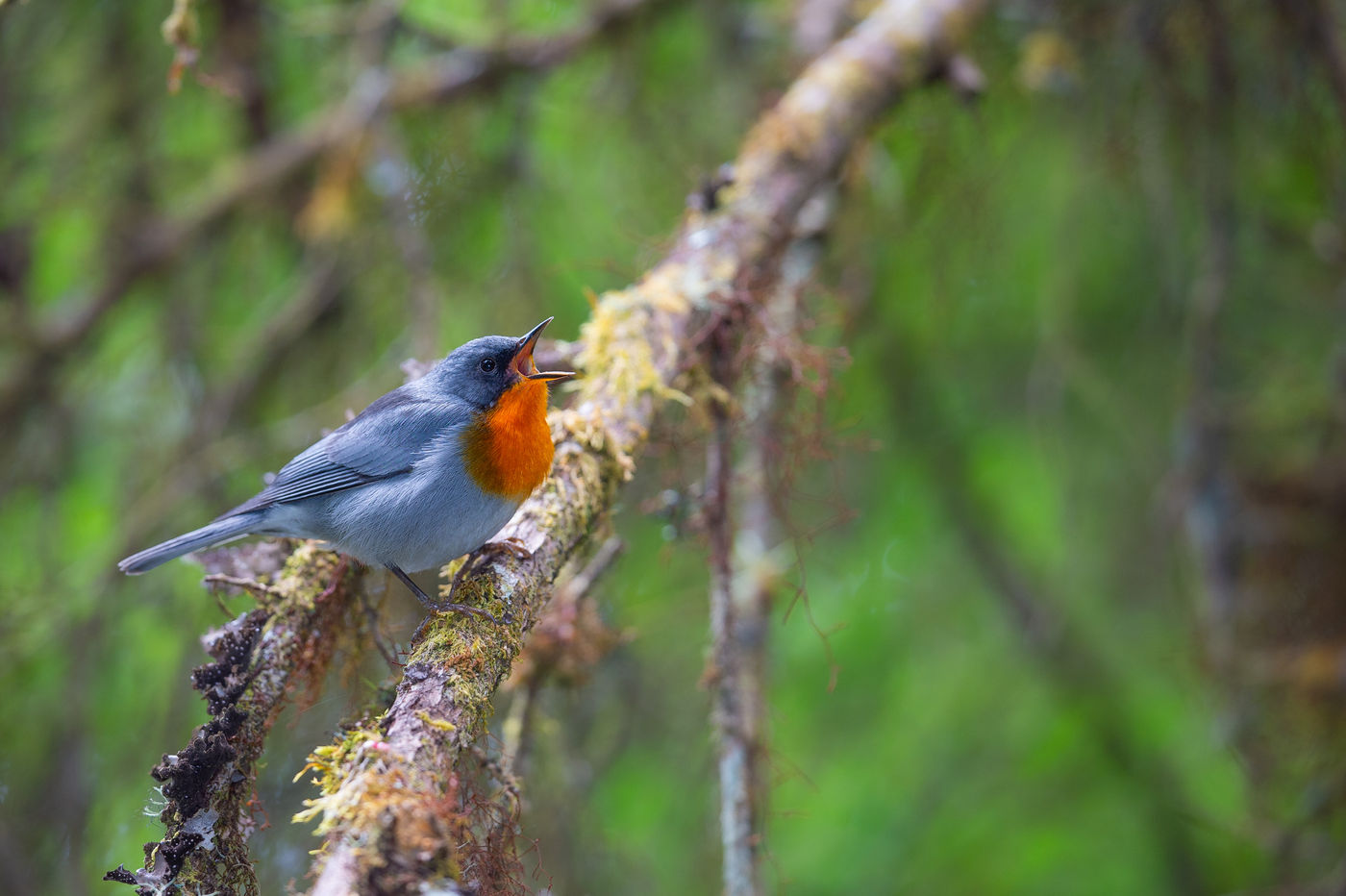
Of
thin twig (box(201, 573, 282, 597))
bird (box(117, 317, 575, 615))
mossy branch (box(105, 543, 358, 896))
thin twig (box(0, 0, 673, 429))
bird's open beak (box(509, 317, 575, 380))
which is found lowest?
mossy branch (box(105, 543, 358, 896))

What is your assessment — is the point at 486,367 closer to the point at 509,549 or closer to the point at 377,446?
the point at 377,446

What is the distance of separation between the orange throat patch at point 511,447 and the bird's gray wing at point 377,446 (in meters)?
0.12

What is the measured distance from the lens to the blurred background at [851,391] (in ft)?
14.8

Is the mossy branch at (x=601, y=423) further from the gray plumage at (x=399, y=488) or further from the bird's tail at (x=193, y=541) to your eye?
the bird's tail at (x=193, y=541)

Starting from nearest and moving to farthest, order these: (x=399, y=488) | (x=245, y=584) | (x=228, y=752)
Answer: (x=228, y=752)
(x=245, y=584)
(x=399, y=488)

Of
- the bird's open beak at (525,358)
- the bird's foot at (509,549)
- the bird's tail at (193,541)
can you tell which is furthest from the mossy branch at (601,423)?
the bird's tail at (193,541)

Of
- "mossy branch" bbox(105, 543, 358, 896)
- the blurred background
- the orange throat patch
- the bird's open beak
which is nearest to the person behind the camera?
"mossy branch" bbox(105, 543, 358, 896)

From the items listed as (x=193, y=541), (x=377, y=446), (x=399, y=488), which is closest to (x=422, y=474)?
(x=399, y=488)

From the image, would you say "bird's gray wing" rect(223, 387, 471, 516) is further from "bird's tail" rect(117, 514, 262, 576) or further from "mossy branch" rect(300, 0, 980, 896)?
"mossy branch" rect(300, 0, 980, 896)

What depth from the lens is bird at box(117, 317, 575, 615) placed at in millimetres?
2855

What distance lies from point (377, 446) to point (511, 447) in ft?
1.69

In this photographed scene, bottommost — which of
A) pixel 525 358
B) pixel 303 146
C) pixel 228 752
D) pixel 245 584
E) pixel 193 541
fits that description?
pixel 228 752

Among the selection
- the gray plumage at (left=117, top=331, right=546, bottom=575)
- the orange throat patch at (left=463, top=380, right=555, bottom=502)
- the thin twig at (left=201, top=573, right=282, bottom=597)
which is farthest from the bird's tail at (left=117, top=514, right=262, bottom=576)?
the orange throat patch at (left=463, top=380, right=555, bottom=502)

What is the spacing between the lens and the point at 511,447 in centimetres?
291
